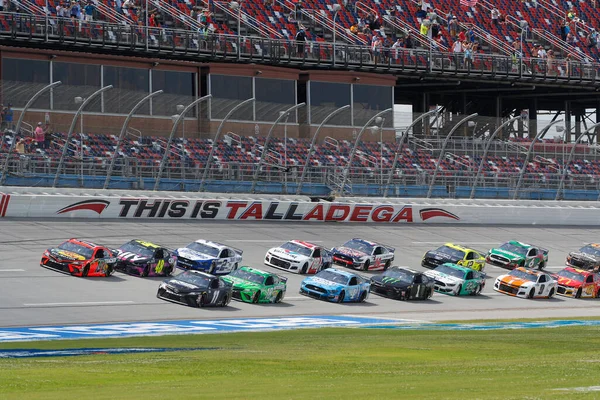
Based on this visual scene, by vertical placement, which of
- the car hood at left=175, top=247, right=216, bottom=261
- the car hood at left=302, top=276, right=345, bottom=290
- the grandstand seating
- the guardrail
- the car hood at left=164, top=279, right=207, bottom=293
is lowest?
the car hood at left=302, top=276, right=345, bottom=290

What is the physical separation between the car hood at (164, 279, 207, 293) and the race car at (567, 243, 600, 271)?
1992cm

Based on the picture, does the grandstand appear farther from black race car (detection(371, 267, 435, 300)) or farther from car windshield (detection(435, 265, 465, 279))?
black race car (detection(371, 267, 435, 300))

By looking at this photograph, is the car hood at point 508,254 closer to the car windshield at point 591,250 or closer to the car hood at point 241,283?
the car windshield at point 591,250

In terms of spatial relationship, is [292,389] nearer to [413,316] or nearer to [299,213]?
[413,316]

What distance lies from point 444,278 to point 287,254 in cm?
511

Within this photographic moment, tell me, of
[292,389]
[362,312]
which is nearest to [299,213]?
[362,312]

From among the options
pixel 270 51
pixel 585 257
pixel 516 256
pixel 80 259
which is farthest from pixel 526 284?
pixel 270 51

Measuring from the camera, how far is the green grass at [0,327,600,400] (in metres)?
13.4

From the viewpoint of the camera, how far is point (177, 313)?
2830 centimetres

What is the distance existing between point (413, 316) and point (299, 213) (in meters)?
16.1

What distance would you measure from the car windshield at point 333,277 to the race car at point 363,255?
5067mm

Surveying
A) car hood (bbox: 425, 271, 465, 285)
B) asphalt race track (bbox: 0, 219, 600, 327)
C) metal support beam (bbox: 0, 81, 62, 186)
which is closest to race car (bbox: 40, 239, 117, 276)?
asphalt race track (bbox: 0, 219, 600, 327)

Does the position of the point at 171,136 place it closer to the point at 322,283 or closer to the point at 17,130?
→ the point at 17,130

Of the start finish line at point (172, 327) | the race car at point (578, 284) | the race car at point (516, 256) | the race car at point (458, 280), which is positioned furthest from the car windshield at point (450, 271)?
the start finish line at point (172, 327)
